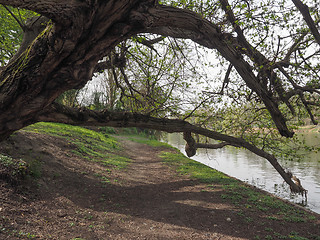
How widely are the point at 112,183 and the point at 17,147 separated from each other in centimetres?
276

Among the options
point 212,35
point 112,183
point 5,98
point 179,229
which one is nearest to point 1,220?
point 5,98

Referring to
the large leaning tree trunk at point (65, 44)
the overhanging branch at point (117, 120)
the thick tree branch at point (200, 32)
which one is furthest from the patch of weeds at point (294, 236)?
the large leaning tree trunk at point (65, 44)

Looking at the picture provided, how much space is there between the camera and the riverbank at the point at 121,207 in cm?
368

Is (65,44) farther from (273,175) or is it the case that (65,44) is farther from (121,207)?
(273,175)

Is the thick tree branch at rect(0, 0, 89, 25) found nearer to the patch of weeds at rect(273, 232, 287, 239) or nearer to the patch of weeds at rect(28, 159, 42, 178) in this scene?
the patch of weeds at rect(28, 159, 42, 178)

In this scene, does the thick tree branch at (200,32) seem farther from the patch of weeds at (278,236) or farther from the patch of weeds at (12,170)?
the patch of weeds at (12,170)

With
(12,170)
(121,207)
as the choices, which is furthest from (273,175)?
(12,170)

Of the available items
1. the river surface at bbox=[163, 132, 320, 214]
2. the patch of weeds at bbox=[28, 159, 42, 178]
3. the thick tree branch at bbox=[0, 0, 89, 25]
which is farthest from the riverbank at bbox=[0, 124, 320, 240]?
the river surface at bbox=[163, 132, 320, 214]

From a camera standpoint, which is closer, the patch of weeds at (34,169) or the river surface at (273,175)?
the patch of weeds at (34,169)

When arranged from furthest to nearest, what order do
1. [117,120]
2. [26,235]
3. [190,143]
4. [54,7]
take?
[190,143]
[117,120]
[26,235]
[54,7]

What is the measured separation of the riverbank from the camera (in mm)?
3678

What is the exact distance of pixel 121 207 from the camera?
5.04 meters

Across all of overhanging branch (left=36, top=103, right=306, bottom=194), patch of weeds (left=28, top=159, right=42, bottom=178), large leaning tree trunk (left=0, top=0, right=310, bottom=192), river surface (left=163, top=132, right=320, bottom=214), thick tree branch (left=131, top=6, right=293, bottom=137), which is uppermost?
thick tree branch (left=131, top=6, right=293, bottom=137)

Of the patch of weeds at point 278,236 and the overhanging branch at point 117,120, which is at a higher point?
the overhanging branch at point 117,120
